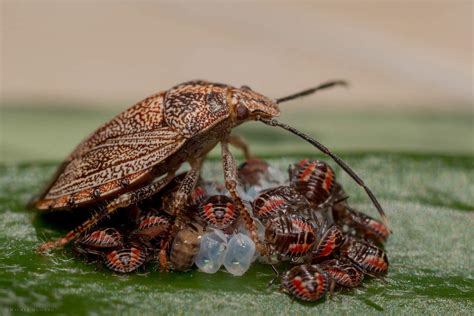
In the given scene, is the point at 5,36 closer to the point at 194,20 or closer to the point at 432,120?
the point at 194,20

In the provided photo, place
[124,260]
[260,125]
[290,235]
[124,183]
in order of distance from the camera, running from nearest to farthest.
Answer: [124,260] < [290,235] < [124,183] < [260,125]

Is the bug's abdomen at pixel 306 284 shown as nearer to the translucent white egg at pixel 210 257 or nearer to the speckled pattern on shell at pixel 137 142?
the translucent white egg at pixel 210 257

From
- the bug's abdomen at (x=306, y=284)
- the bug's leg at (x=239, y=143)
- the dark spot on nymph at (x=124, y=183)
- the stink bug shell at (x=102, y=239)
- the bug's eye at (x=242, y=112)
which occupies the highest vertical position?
the bug's eye at (x=242, y=112)

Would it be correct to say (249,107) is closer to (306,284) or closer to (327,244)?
(327,244)

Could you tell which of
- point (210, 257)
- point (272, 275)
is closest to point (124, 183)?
point (210, 257)

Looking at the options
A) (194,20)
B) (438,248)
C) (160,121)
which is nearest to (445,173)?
(438,248)

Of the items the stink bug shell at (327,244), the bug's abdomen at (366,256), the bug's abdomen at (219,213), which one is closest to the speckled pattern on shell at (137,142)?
the bug's abdomen at (219,213)
